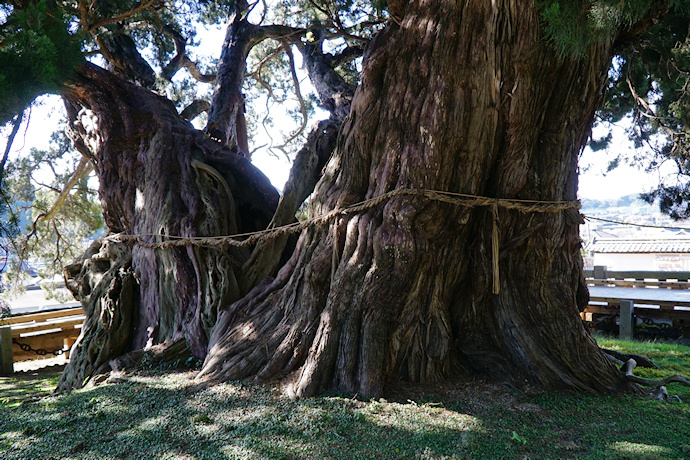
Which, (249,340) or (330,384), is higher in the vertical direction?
(249,340)

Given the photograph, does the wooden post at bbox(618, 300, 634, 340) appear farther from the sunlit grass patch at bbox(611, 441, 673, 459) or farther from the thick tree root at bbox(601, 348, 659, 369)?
the sunlit grass patch at bbox(611, 441, 673, 459)

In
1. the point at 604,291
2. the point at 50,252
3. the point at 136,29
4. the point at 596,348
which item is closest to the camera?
the point at 596,348

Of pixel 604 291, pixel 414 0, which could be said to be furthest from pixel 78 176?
pixel 604 291

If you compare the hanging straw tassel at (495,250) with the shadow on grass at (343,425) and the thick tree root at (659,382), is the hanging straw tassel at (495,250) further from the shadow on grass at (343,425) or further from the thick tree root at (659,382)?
the thick tree root at (659,382)

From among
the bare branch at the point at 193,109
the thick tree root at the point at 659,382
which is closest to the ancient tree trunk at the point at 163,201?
the bare branch at the point at 193,109

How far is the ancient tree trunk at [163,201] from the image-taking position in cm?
454

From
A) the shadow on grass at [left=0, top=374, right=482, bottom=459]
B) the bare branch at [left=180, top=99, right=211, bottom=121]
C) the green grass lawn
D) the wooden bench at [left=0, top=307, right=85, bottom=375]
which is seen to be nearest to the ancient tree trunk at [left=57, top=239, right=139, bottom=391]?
the green grass lawn

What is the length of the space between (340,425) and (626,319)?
5705 millimetres

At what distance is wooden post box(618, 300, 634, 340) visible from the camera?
6.65 meters

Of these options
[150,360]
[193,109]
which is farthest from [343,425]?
[193,109]

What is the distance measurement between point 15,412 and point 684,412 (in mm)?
4272

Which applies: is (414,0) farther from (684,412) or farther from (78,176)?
(78,176)

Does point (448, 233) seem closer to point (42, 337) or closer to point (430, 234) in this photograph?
point (430, 234)

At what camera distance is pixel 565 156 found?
3596 millimetres
